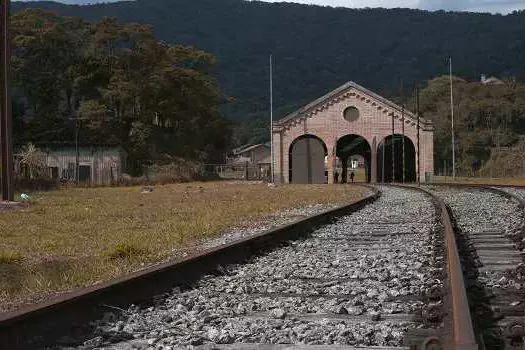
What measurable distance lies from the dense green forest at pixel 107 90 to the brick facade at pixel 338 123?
12.4 m

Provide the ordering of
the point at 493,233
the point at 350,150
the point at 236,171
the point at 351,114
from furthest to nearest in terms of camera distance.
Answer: the point at 236,171, the point at 350,150, the point at 351,114, the point at 493,233

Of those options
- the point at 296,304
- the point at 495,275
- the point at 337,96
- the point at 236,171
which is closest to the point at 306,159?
the point at 337,96

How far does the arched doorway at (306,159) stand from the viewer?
66.6m

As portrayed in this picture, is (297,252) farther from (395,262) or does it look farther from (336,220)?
(336,220)

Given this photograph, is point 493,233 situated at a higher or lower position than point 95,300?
lower

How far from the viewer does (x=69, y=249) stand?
10.6 m

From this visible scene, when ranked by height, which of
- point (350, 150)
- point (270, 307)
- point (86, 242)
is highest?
point (350, 150)

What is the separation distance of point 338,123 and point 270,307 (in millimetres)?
64078

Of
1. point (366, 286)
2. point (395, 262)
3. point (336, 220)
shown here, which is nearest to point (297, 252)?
point (395, 262)

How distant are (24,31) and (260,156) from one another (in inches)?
2655

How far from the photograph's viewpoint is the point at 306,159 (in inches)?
2704

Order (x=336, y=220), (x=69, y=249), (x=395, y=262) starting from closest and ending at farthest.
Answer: (x=395, y=262)
(x=69, y=249)
(x=336, y=220)

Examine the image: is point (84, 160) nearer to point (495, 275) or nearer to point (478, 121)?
point (478, 121)

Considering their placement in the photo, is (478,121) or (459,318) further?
(478,121)
